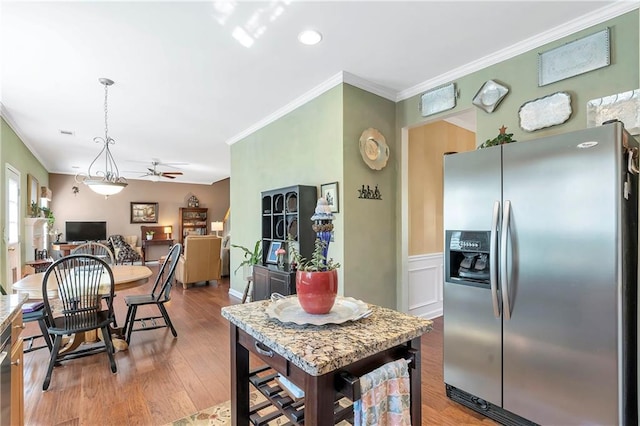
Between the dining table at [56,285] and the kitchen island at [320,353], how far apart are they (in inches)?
82.3

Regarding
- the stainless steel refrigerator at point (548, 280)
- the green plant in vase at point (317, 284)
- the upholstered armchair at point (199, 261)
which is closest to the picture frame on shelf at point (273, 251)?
the stainless steel refrigerator at point (548, 280)

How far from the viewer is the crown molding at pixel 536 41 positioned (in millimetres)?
2109

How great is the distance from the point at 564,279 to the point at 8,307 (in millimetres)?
2873

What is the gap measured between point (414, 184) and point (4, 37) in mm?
4143

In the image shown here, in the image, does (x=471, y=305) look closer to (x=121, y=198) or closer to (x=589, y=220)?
(x=589, y=220)

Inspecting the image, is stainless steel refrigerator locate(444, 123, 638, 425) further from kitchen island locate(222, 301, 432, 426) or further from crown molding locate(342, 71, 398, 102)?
crown molding locate(342, 71, 398, 102)

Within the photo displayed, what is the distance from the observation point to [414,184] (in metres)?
4.17

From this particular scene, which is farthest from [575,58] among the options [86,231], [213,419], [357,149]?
[86,231]

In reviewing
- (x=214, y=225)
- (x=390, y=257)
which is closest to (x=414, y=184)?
(x=390, y=257)

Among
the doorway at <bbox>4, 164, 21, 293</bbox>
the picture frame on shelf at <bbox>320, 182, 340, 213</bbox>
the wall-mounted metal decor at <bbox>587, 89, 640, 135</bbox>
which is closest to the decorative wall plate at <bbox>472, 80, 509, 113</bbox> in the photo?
the wall-mounted metal decor at <bbox>587, 89, 640, 135</bbox>

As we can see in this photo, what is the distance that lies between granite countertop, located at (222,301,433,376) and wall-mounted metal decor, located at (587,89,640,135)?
6.36 ft

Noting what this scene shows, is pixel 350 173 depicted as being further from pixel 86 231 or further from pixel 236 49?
pixel 86 231

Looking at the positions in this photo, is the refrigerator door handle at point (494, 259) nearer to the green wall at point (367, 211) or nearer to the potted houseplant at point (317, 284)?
the potted houseplant at point (317, 284)

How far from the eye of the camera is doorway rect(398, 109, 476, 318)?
402 cm
